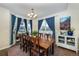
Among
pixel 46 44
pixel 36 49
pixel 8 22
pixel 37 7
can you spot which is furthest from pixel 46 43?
pixel 8 22

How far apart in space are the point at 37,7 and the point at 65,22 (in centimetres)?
54

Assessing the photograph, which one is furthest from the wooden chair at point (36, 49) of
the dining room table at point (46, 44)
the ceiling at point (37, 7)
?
the ceiling at point (37, 7)

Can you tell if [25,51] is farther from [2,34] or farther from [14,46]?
[2,34]

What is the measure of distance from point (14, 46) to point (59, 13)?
0.94 metres

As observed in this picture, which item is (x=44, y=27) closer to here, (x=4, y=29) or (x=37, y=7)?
Answer: (x=37, y=7)

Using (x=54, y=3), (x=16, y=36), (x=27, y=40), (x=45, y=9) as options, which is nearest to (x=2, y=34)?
(x=16, y=36)

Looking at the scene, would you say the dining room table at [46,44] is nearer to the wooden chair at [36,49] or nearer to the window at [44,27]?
the wooden chair at [36,49]

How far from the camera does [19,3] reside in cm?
209

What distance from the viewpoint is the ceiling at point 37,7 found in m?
2.09

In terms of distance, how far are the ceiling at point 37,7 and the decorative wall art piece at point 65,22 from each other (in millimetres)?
156

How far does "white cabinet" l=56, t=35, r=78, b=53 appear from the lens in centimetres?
207

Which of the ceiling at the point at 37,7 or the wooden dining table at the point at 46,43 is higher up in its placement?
the ceiling at the point at 37,7

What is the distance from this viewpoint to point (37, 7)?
83.0 inches

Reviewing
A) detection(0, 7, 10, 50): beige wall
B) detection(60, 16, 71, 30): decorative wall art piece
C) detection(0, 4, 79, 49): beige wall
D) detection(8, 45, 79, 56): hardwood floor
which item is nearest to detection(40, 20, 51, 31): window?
detection(0, 4, 79, 49): beige wall
